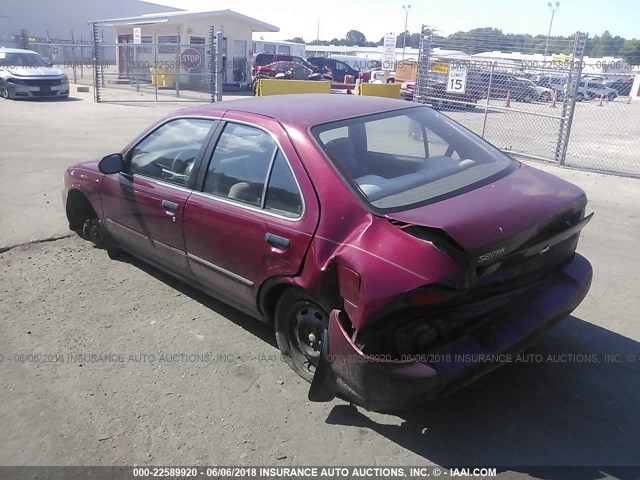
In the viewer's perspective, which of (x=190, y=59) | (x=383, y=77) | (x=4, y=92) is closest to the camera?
(x=4, y=92)

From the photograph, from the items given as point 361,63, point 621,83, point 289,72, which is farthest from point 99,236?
point 361,63

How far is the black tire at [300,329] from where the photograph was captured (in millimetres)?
3178

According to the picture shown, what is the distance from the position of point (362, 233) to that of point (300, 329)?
856 mm

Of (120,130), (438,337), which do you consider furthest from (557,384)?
(120,130)

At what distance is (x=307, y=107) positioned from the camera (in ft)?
12.0

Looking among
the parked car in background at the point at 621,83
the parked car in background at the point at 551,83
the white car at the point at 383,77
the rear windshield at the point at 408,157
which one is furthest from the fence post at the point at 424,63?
the white car at the point at 383,77

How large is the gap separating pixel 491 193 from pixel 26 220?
18.0ft

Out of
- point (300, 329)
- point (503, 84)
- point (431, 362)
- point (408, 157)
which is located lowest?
point (300, 329)

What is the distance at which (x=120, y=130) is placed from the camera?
13609 mm

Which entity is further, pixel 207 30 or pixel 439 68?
pixel 207 30

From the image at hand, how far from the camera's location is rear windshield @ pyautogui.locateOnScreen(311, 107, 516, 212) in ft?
10.2

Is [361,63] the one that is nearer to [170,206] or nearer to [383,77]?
[383,77]

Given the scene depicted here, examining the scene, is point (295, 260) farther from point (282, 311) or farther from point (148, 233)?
point (148, 233)

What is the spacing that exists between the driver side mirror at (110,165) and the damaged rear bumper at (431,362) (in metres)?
2.55
